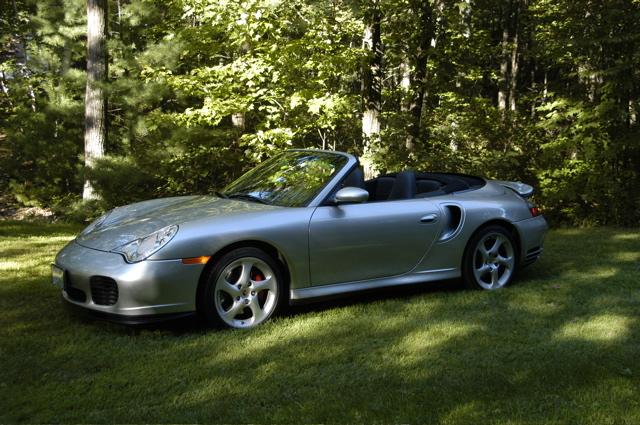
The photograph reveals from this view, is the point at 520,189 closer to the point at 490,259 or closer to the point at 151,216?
the point at 490,259

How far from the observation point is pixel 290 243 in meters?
5.34

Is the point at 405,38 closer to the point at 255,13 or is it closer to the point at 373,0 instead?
the point at 373,0

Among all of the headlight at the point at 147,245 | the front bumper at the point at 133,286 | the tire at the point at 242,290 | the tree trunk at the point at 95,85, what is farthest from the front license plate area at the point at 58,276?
the tree trunk at the point at 95,85

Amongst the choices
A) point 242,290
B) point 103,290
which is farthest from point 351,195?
point 103,290

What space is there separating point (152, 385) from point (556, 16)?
40.4ft

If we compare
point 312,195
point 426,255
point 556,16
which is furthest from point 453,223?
point 556,16

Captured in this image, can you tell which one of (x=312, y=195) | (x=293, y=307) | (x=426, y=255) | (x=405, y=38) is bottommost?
(x=293, y=307)

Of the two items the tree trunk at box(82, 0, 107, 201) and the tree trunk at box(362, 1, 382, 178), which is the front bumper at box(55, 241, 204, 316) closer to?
the tree trunk at box(362, 1, 382, 178)

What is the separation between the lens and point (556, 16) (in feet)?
45.0

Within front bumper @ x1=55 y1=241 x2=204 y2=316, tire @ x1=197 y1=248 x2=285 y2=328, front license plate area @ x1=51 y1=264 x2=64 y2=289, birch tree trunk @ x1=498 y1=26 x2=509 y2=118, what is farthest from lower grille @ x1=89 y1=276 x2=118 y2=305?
birch tree trunk @ x1=498 y1=26 x2=509 y2=118

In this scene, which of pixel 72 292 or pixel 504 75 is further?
pixel 504 75

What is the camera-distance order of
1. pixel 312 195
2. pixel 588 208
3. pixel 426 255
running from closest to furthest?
pixel 312 195 < pixel 426 255 < pixel 588 208

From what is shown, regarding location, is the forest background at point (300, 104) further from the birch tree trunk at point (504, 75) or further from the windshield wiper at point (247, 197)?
the birch tree trunk at point (504, 75)

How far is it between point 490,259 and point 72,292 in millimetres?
3789
